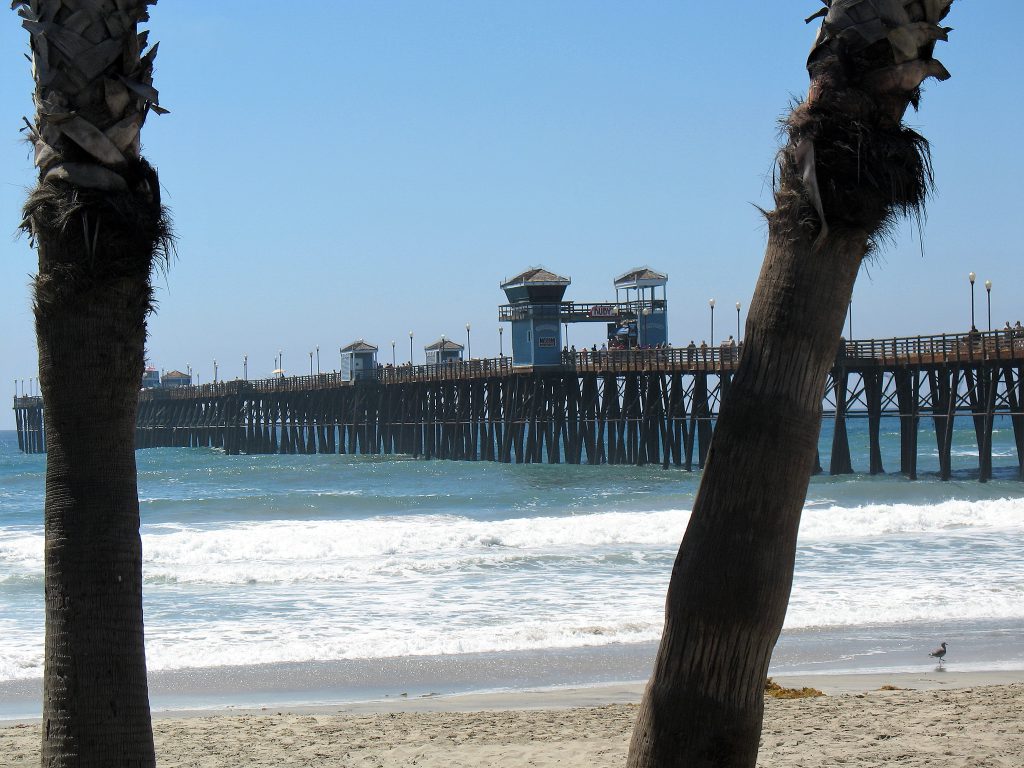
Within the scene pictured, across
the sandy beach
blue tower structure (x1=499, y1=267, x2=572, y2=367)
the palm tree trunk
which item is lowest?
the sandy beach

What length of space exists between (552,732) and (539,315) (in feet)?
134

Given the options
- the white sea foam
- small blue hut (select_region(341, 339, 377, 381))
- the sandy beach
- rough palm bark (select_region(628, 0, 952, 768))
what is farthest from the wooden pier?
rough palm bark (select_region(628, 0, 952, 768))

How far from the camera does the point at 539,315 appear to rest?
159ft

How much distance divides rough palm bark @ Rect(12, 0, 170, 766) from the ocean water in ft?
20.2

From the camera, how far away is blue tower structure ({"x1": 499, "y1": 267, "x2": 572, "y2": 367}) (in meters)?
48.3

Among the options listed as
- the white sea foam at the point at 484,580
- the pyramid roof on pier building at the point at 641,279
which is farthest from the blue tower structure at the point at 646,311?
the white sea foam at the point at 484,580

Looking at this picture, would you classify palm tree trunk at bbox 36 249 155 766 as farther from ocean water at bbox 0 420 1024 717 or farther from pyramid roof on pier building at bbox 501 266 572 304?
pyramid roof on pier building at bbox 501 266 572 304

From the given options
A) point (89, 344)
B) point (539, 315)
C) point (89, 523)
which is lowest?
point (89, 523)

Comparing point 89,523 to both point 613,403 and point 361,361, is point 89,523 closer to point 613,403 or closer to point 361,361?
point 613,403

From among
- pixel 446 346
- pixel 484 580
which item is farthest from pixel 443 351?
pixel 484 580

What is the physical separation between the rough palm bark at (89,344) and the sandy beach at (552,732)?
11.9 feet

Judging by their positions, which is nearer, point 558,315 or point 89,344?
point 89,344

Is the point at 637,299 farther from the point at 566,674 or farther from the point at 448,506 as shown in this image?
the point at 566,674

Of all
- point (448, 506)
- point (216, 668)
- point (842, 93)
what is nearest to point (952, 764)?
point (842, 93)
